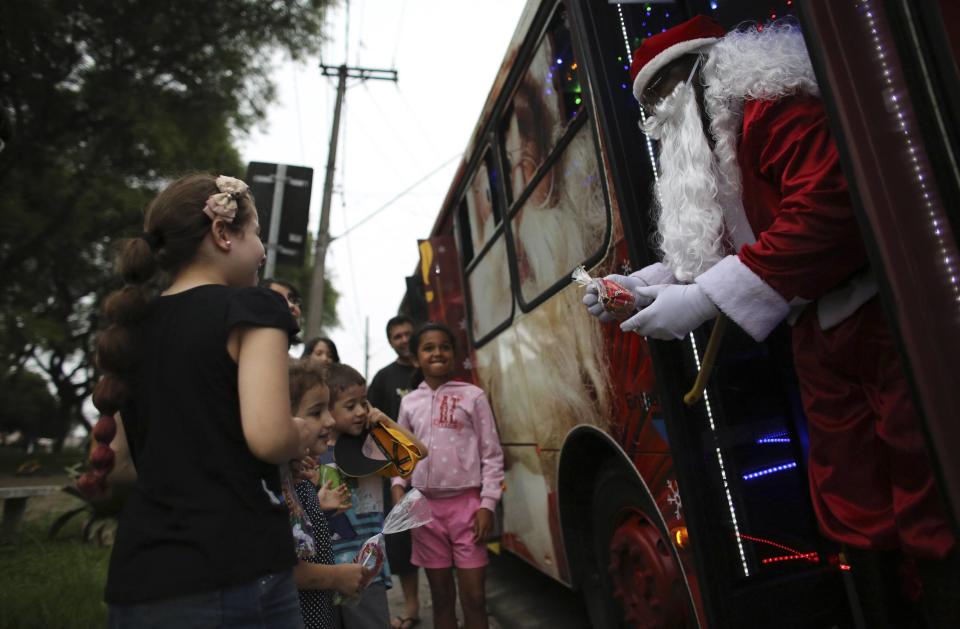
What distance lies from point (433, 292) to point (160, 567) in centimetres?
379

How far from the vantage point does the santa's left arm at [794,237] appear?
129 centimetres

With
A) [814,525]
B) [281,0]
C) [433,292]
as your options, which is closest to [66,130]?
[281,0]

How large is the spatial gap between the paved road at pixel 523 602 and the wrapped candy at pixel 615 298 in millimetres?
2396

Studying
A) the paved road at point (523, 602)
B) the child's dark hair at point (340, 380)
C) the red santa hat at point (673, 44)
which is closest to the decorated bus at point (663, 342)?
the red santa hat at point (673, 44)

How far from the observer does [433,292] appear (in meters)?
4.86

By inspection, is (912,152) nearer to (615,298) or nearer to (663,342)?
(615,298)

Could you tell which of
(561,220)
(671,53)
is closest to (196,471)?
(671,53)

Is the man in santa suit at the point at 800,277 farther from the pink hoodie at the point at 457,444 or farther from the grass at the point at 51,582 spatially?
the grass at the point at 51,582

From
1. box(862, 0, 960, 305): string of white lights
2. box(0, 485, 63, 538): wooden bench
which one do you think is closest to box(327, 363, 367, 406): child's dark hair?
box(862, 0, 960, 305): string of white lights

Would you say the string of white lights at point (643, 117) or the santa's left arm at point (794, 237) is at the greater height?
the string of white lights at point (643, 117)

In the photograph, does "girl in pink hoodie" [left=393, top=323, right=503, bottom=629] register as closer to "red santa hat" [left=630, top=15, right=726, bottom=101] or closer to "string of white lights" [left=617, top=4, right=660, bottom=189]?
"string of white lights" [left=617, top=4, right=660, bottom=189]

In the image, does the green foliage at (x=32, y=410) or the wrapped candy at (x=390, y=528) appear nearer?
the wrapped candy at (x=390, y=528)

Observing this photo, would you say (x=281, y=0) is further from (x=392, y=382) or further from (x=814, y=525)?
(x=814, y=525)

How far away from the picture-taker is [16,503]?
5.79 metres
